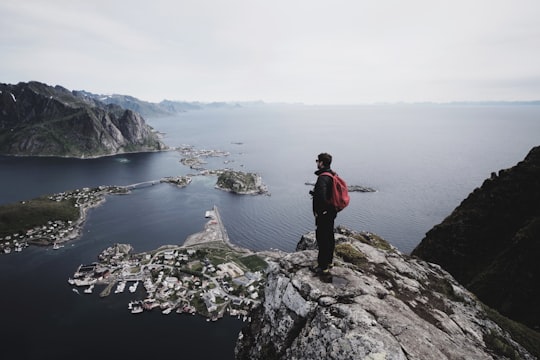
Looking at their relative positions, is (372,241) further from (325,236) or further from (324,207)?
(324,207)

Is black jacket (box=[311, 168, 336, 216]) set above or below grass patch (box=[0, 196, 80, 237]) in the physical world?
above

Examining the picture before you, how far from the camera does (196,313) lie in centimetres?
6231

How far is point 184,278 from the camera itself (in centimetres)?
7162

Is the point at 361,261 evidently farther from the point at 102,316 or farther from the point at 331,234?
the point at 102,316

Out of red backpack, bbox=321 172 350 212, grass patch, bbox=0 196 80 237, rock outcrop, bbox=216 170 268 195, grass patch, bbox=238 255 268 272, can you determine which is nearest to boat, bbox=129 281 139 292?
grass patch, bbox=238 255 268 272

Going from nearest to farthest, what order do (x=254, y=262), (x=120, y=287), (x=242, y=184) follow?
(x=120, y=287) → (x=254, y=262) → (x=242, y=184)

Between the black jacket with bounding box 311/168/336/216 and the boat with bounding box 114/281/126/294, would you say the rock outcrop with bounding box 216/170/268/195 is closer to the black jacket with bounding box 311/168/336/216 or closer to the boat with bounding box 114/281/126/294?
the boat with bounding box 114/281/126/294

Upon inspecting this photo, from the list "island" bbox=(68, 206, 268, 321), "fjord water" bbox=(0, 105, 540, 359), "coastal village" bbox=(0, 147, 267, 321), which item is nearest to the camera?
"fjord water" bbox=(0, 105, 540, 359)

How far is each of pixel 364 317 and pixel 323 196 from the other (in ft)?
13.3

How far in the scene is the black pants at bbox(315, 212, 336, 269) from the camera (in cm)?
1028

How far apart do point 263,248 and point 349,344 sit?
279 feet

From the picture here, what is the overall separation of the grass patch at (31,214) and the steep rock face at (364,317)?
122 meters

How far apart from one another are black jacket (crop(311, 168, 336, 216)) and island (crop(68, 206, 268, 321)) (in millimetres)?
58638

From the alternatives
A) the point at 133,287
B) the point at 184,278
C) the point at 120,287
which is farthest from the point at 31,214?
the point at 184,278
